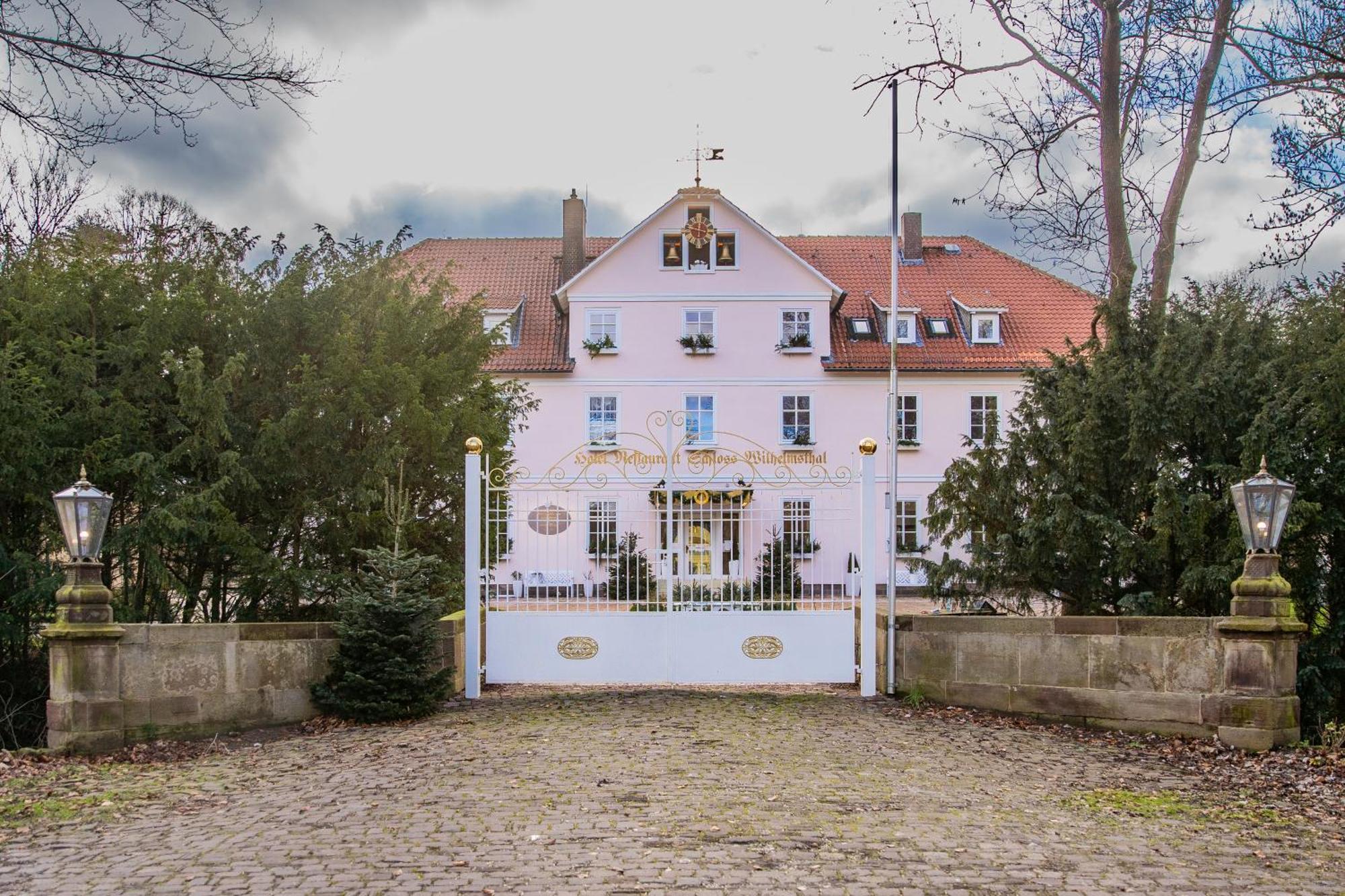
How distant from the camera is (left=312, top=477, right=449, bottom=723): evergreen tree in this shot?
10102 mm

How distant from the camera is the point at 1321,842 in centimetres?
649

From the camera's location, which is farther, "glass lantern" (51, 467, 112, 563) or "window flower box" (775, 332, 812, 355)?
"window flower box" (775, 332, 812, 355)

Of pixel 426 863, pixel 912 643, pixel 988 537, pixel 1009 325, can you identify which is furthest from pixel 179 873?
pixel 1009 325

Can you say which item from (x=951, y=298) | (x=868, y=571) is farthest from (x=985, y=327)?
(x=868, y=571)

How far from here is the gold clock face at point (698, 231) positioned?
30469mm

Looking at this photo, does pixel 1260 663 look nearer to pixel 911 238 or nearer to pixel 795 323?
pixel 795 323

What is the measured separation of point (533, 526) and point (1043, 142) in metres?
8.76

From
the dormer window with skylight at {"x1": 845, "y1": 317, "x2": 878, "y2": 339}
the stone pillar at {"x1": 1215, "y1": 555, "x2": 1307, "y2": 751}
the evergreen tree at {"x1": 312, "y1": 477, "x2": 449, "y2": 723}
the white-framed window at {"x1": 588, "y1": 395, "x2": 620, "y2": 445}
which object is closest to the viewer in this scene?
the stone pillar at {"x1": 1215, "y1": 555, "x2": 1307, "y2": 751}

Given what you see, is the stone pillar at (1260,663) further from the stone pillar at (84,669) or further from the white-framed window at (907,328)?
the white-framed window at (907,328)

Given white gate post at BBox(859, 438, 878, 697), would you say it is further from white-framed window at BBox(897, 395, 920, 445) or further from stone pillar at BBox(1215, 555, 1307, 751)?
white-framed window at BBox(897, 395, 920, 445)

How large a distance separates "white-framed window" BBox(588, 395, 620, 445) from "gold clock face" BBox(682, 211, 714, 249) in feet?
14.5

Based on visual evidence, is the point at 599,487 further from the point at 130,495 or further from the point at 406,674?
the point at 130,495

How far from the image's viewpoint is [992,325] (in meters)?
32.0

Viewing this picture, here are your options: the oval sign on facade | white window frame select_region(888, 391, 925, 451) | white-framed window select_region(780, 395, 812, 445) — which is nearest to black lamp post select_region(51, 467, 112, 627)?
the oval sign on facade
